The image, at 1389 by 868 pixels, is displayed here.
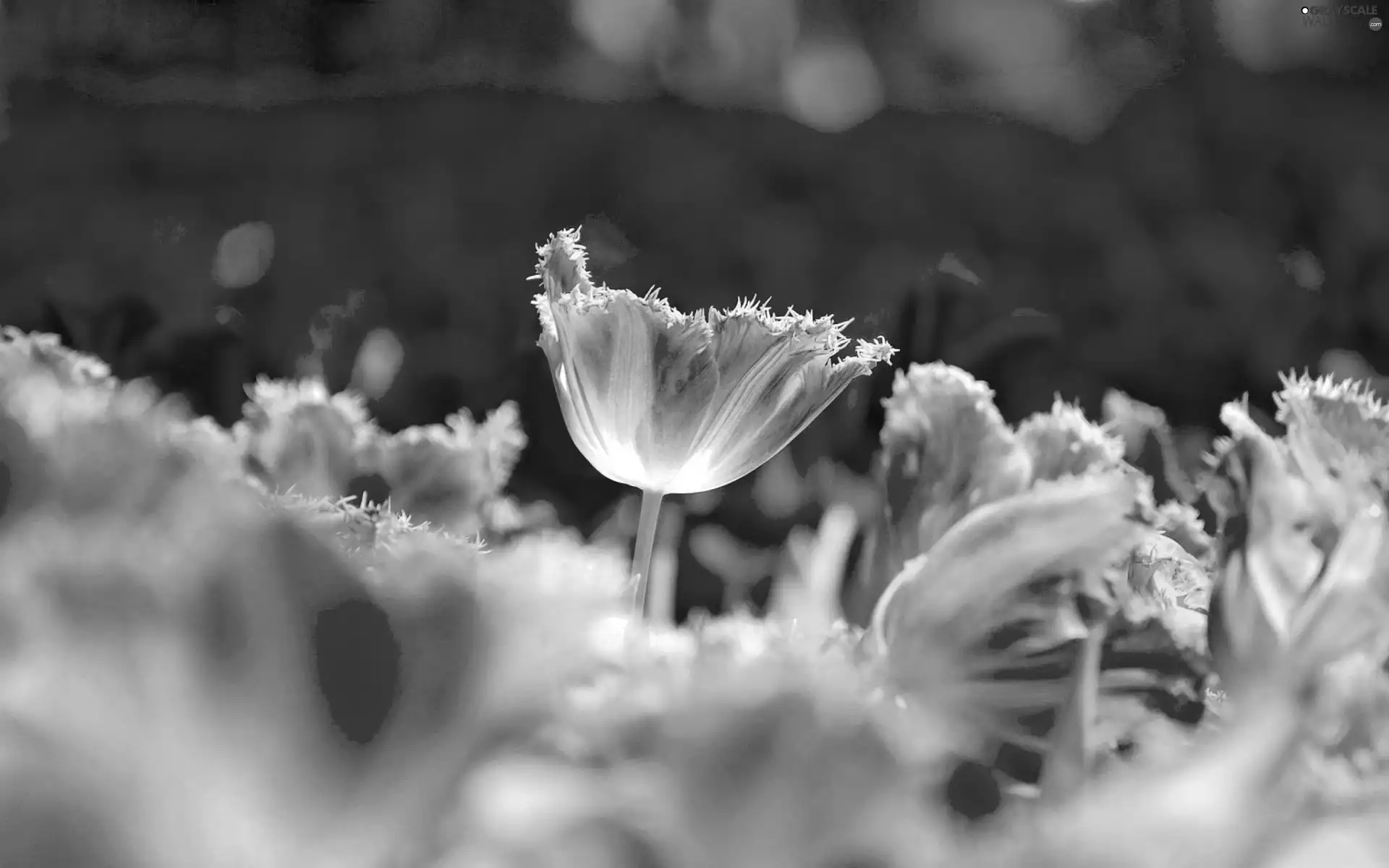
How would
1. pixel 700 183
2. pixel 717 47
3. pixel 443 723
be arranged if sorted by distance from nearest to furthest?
pixel 443 723 < pixel 700 183 < pixel 717 47

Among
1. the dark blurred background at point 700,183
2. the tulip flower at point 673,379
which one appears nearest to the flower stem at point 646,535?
the tulip flower at point 673,379

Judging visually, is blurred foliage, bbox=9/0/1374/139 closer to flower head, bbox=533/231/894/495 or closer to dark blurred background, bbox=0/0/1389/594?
dark blurred background, bbox=0/0/1389/594

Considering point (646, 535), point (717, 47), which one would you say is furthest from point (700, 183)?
point (646, 535)

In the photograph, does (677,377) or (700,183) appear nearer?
(677,377)

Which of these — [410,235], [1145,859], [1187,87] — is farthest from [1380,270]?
[1145,859]

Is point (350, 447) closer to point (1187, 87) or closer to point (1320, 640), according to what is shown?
point (1320, 640)

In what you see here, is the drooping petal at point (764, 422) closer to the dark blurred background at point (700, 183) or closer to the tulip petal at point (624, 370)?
the tulip petal at point (624, 370)

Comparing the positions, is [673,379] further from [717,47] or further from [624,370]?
[717,47]
